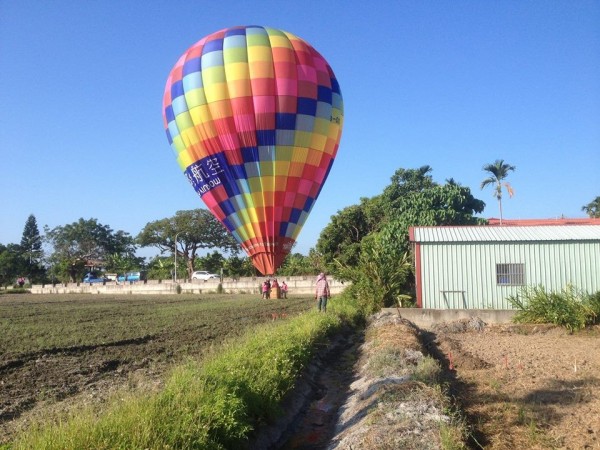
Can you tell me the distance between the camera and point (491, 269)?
16766 mm

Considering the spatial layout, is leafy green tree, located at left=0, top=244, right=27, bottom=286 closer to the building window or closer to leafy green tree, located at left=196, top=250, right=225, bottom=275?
leafy green tree, located at left=196, top=250, right=225, bottom=275

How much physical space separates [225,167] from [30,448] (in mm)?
12815

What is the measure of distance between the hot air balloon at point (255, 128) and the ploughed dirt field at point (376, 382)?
3644 millimetres

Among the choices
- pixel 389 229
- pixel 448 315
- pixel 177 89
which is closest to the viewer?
pixel 448 315

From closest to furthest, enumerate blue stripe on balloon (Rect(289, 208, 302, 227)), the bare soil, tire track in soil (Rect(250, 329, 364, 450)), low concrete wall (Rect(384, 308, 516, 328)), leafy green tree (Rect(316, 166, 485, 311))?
the bare soil < tire track in soil (Rect(250, 329, 364, 450)) < low concrete wall (Rect(384, 308, 516, 328)) < blue stripe on balloon (Rect(289, 208, 302, 227)) < leafy green tree (Rect(316, 166, 485, 311))

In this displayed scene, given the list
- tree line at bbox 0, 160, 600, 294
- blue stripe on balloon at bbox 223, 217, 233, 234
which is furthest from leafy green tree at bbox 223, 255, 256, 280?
blue stripe on balloon at bbox 223, 217, 233, 234

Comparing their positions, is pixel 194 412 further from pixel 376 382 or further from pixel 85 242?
pixel 85 242

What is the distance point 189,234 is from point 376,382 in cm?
6024

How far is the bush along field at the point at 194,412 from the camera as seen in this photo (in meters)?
4.42

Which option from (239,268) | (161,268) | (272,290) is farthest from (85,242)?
(272,290)

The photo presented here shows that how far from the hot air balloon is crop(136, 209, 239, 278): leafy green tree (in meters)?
49.4

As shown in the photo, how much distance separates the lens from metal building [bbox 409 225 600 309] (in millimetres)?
16375

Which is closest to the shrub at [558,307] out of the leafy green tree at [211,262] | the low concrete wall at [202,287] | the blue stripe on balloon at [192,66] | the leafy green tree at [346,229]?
the blue stripe on balloon at [192,66]

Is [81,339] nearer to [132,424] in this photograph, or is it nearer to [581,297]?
[132,424]
